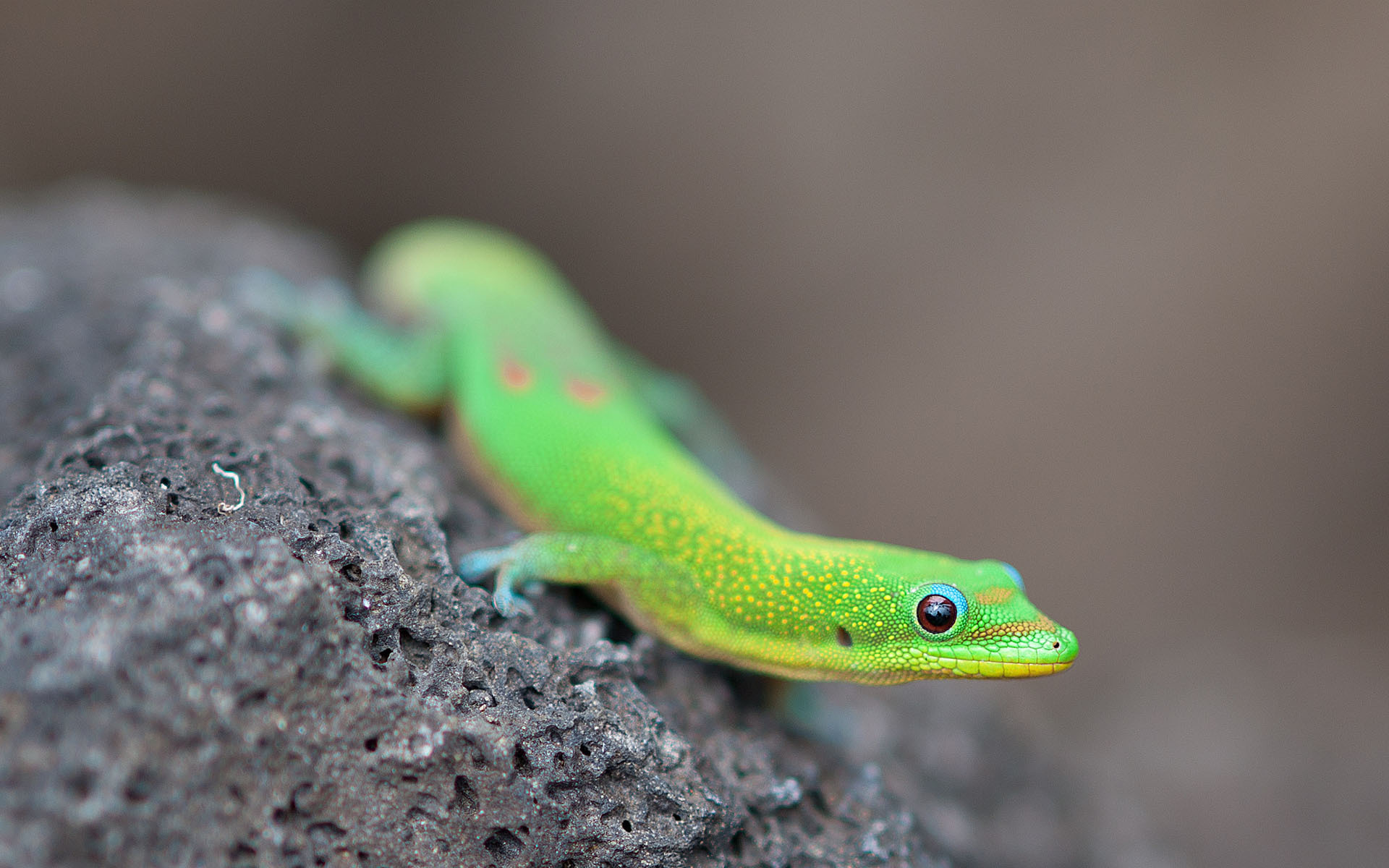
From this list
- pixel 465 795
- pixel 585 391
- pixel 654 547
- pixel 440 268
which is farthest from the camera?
pixel 440 268

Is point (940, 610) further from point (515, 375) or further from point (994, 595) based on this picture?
point (515, 375)

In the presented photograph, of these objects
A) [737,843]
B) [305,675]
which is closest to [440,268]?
[305,675]

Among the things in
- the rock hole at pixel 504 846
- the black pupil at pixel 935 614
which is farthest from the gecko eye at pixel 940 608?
the rock hole at pixel 504 846

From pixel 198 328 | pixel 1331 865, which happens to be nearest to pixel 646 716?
pixel 198 328

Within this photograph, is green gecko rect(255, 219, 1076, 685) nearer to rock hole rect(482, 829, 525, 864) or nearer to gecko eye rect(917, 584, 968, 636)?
gecko eye rect(917, 584, 968, 636)

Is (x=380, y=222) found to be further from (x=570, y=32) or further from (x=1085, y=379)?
(x=1085, y=379)
